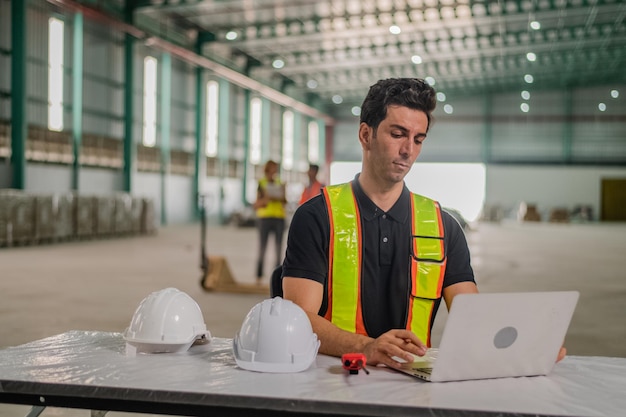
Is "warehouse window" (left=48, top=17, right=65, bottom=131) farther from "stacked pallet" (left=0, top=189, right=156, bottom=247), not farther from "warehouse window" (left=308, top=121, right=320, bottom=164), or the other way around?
"warehouse window" (left=308, top=121, right=320, bottom=164)

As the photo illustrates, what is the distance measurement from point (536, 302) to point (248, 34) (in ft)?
92.9

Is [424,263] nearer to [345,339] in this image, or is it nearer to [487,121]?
[345,339]

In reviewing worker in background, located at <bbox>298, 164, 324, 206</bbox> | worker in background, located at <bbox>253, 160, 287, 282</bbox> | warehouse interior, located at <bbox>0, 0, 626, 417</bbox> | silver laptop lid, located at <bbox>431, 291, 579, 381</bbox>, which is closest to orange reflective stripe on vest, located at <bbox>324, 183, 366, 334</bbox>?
silver laptop lid, located at <bbox>431, 291, 579, 381</bbox>

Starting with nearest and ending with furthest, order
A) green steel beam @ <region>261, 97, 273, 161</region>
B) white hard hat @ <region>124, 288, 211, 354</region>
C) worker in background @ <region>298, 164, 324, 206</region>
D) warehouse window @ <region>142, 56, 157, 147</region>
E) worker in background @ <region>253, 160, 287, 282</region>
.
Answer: white hard hat @ <region>124, 288, 211, 354</region>
worker in background @ <region>298, 164, 324, 206</region>
worker in background @ <region>253, 160, 287, 282</region>
warehouse window @ <region>142, 56, 157, 147</region>
green steel beam @ <region>261, 97, 273, 161</region>

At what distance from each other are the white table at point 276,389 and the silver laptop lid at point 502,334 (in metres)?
0.04

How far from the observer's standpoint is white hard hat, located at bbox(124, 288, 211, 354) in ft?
7.77

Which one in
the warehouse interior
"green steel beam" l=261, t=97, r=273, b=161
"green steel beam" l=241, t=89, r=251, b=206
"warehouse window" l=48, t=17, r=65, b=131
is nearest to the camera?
the warehouse interior

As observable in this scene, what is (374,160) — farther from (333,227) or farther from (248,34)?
(248,34)

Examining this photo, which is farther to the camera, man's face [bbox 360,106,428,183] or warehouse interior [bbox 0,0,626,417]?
warehouse interior [bbox 0,0,626,417]

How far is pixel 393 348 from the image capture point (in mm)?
2238

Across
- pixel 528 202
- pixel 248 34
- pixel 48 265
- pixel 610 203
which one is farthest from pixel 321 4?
pixel 610 203

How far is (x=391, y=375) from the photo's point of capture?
217cm

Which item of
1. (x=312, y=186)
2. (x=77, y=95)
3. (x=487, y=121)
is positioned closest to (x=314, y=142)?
(x=487, y=121)

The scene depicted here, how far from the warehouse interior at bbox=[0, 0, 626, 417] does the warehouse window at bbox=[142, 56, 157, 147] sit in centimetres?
9
